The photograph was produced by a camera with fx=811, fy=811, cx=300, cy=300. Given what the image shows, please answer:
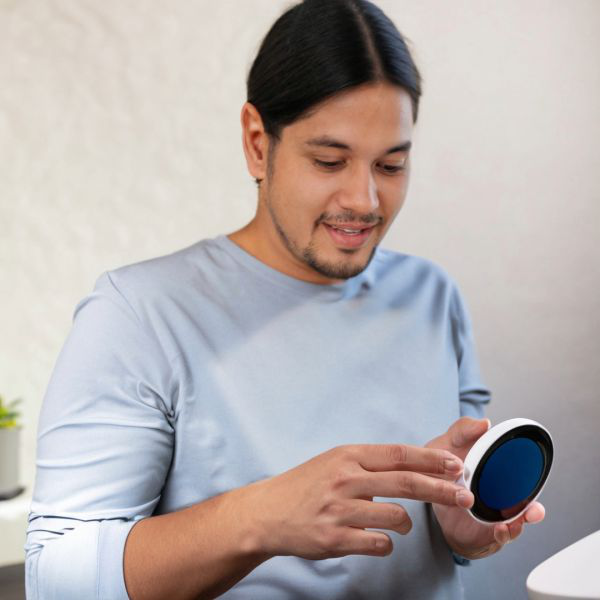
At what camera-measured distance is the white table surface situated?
66 cm

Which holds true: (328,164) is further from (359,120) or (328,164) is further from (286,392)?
(286,392)

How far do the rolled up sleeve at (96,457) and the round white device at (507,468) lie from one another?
0.37 m

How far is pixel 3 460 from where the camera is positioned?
1.71 meters

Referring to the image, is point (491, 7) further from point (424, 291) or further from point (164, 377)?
point (164, 377)

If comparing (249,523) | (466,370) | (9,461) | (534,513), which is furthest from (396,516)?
(9,461)

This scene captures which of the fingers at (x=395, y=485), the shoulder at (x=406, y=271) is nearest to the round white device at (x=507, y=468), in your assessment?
the fingers at (x=395, y=485)

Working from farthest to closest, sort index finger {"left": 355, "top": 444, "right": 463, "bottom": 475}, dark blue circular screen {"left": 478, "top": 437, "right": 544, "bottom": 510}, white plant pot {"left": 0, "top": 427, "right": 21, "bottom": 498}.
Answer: white plant pot {"left": 0, "top": 427, "right": 21, "bottom": 498} < dark blue circular screen {"left": 478, "top": 437, "right": 544, "bottom": 510} < index finger {"left": 355, "top": 444, "right": 463, "bottom": 475}

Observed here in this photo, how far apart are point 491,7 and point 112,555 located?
1602 mm

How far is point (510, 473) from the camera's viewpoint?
2.91ft

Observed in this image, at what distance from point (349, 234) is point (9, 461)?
1.04m

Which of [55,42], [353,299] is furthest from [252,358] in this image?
[55,42]

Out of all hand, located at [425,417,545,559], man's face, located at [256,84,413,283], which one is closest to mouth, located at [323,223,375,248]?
man's face, located at [256,84,413,283]

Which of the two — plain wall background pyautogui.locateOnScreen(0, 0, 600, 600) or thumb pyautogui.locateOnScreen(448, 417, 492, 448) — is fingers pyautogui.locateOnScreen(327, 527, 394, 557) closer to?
thumb pyautogui.locateOnScreen(448, 417, 492, 448)

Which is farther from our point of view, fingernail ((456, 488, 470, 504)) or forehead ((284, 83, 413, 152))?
forehead ((284, 83, 413, 152))
